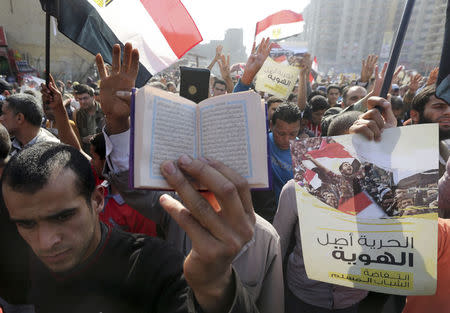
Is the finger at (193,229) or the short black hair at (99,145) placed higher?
the short black hair at (99,145)

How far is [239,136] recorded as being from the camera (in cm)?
82

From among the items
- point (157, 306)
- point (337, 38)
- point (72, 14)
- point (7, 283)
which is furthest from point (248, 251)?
point (337, 38)

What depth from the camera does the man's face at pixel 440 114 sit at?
236 cm

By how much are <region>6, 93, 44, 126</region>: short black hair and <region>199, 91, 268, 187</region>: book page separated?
9.50 feet

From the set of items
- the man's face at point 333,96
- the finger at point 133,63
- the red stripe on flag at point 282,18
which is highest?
the red stripe on flag at point 282,18

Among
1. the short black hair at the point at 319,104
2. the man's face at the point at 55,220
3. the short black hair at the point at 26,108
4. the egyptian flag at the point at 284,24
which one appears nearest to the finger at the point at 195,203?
the man's face at the point at 55,220

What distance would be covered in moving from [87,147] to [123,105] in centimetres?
401

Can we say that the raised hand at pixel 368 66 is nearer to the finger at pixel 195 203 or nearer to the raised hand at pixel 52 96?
the raised hand at pixel 52 96

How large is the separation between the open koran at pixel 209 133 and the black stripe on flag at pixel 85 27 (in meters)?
1.76

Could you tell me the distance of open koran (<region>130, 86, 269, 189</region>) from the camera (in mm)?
796

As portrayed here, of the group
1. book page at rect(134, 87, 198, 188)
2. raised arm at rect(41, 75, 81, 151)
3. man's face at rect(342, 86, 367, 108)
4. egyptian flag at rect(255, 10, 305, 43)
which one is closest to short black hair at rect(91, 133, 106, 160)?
raised arm at rect(41, 75, 81, 151)

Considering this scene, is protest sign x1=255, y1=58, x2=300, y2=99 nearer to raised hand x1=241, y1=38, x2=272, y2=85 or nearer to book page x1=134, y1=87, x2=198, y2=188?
raised hand x1=241, y1=38, x2=272, y2=85

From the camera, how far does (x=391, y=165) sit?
117cm

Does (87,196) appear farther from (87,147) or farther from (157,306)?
(87,147)
